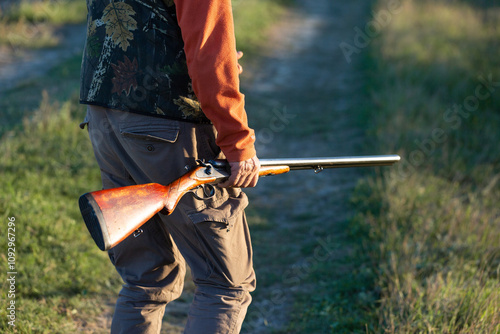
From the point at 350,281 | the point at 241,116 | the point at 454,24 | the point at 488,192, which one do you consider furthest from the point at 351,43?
the point at 241,116

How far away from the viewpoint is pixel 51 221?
13.0ft

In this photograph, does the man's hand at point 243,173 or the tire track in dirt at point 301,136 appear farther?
the tire track in dirt at point 301,136

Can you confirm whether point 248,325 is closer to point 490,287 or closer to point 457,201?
point 490,287

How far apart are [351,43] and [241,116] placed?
10307 mm

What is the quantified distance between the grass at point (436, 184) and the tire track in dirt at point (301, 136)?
439mm

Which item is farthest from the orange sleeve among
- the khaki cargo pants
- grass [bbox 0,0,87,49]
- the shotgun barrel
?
grass [bbox 0,0,87,49]

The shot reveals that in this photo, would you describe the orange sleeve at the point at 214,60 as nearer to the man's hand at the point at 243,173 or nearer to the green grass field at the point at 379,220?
the man's hand at the point at 243,173

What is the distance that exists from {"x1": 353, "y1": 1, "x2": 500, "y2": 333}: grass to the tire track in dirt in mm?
439

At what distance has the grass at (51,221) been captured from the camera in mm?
3234

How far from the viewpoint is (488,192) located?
5137 millimetres

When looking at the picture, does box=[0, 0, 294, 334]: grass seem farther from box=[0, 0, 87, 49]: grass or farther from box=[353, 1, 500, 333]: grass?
box=[0, 0, 87, 49]: grass

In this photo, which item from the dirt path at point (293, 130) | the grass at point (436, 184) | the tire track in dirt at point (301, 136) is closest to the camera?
the grass at point (436, 184)

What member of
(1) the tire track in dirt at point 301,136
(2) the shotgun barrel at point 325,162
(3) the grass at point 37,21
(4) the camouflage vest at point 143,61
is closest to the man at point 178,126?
(4) the camouflage vest at point 143,61

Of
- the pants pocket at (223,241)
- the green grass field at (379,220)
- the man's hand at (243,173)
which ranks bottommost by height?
the green grass field at (379,220)
